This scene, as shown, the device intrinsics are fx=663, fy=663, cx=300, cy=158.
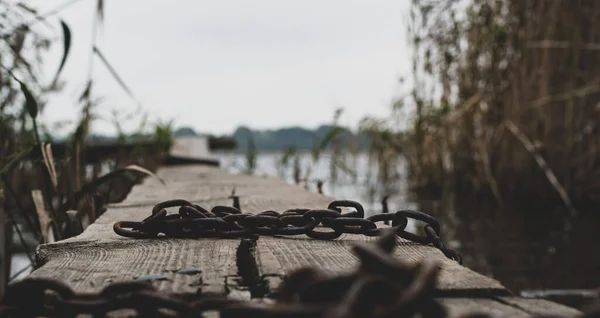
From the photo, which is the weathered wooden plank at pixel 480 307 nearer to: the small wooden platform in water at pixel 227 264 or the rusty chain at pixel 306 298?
the small wooden platform in water at pixel 227 264

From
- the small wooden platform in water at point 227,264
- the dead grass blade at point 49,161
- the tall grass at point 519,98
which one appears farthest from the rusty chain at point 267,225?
the tall grass at point 519,98

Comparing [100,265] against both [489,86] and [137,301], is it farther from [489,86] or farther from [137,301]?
[489,86]

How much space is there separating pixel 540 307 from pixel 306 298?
37cm

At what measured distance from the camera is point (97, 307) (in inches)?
35.0

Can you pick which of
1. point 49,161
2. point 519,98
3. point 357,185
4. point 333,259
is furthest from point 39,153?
point 357,185

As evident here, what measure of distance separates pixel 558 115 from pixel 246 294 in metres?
5.14

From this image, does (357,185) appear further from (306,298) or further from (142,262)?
(306,298)

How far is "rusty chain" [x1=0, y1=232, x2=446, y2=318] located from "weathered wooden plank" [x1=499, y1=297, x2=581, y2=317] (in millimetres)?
192

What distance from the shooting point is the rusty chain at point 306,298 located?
0.67 meters

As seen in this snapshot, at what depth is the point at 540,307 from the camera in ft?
3.04

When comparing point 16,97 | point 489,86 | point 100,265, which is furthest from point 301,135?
point 100,265

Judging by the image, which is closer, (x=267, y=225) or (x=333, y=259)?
(x=333, y=259)

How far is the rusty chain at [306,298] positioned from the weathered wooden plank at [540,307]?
7.5 inches

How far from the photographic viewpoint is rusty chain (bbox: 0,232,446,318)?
67 cm
